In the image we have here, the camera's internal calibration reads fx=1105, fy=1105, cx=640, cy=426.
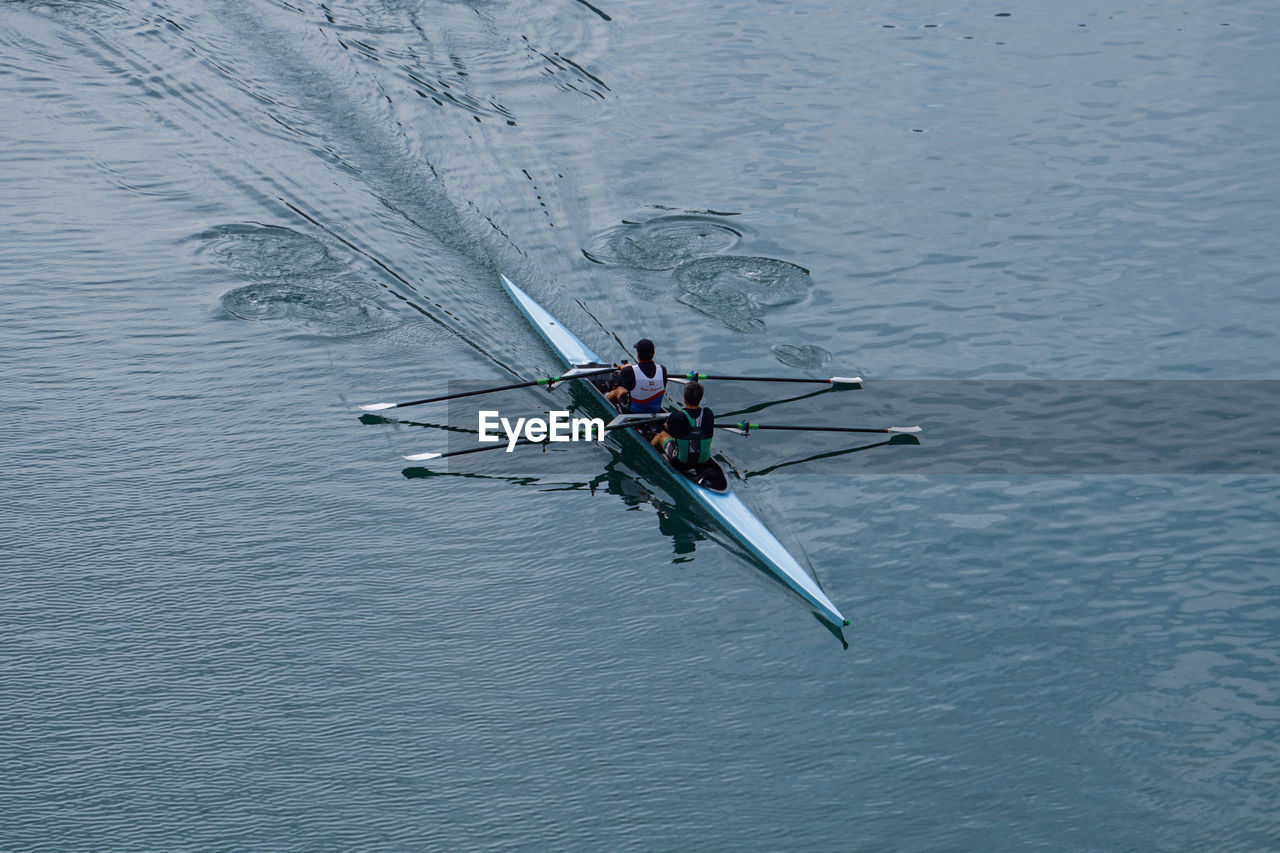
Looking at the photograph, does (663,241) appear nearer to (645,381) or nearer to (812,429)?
(645,381)

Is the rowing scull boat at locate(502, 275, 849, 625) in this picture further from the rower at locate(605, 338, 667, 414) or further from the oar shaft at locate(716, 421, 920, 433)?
the oar shaft at locate(716, 421, 920, 433)

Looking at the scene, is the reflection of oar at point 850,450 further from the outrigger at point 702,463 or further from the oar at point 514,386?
the oar at point 514,386

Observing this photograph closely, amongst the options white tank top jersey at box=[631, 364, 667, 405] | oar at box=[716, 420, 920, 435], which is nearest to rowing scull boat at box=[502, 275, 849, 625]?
white tank top jersey at box=[631, 364, 667, 405]

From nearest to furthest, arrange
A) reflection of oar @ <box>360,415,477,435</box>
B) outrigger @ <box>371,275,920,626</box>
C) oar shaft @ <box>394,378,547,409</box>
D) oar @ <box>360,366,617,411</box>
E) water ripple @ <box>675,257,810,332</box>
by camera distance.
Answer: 1. outrigger @ <box>371,275,920,626</box>
2. oar shaft @ <box>394,378,547,409</box>
3. oar @ <box>360,366,617,411</box>
4. reflection of oar @ <box>360,415,477,435</box>
5. water ripple @ <box>675,257,810,332</box>

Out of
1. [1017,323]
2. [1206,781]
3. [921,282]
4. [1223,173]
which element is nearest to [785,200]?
[921,282]

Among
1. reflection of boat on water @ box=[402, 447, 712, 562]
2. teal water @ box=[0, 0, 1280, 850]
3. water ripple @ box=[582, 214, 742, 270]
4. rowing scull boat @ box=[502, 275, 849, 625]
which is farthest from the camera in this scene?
water ripple @ box=[582, 214, 742, 270]

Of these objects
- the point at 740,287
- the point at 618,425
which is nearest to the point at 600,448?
the point at 618,425
